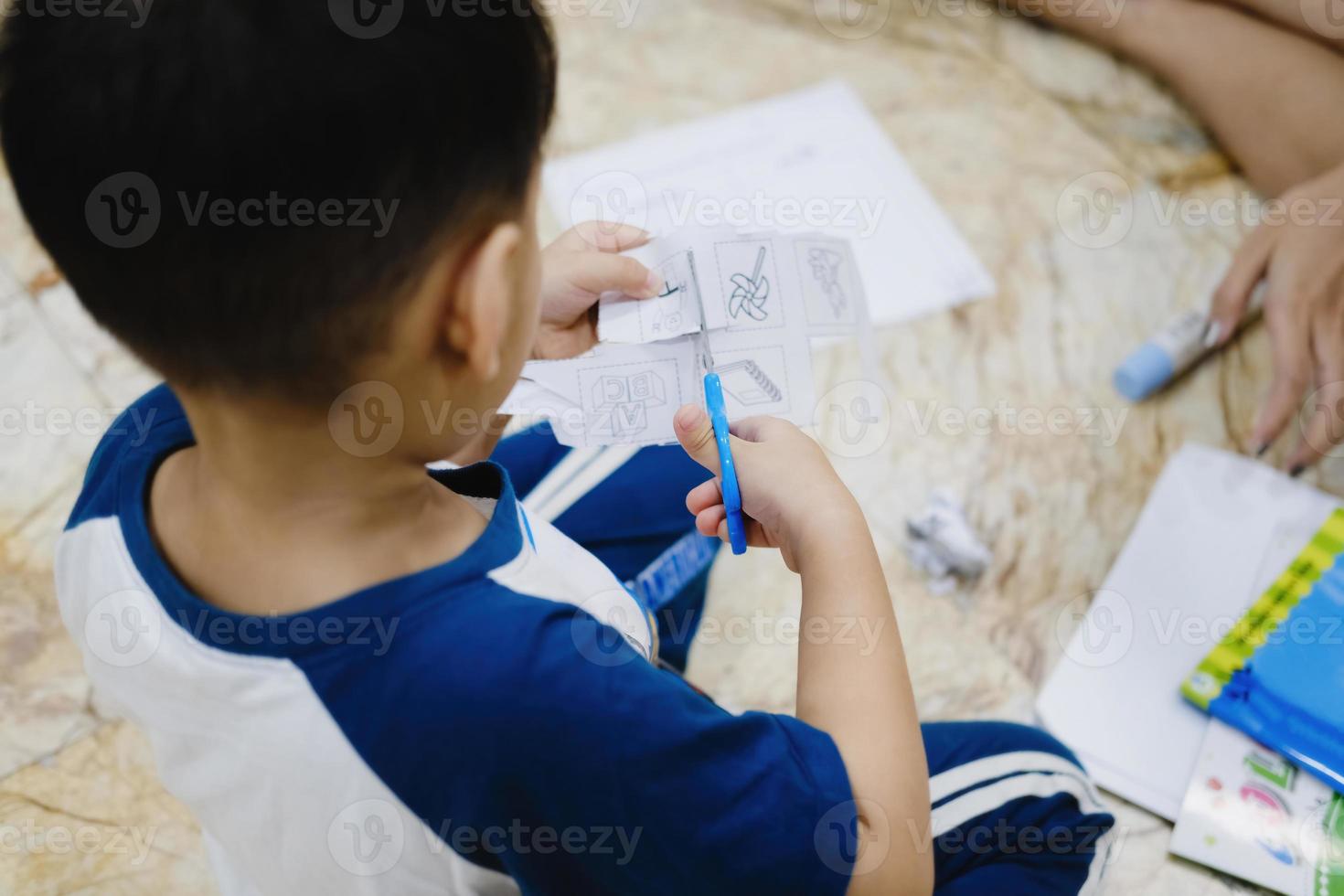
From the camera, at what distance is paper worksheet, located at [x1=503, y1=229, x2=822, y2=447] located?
2.21 ft

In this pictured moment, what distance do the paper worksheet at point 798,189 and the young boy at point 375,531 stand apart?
0.57 metres

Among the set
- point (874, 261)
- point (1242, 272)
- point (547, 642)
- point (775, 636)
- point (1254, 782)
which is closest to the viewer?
point (547, 642)

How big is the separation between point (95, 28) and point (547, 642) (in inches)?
11.0

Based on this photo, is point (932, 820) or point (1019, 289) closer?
point (932, 820)

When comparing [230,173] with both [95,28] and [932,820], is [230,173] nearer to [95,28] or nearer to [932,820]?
[95,28]

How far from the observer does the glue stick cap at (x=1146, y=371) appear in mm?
1010

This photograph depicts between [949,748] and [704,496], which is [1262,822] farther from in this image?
[704,496]

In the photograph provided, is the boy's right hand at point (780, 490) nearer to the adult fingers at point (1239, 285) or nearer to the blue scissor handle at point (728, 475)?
the blue scissor handle at point (728, 475)

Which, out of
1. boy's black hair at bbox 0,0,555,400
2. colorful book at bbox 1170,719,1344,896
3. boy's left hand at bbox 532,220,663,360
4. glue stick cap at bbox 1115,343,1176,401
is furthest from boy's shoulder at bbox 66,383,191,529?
glue stick cap at bbox 1115,343,1176,401

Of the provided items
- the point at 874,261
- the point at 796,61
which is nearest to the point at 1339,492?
the point at 874,261

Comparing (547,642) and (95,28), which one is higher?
(95,28)

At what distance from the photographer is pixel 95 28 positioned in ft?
1.08

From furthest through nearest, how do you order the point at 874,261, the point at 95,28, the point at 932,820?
1. the point at 874,261
2. the point at 932,820
3. the point at 95,28

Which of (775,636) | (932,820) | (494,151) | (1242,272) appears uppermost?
(494,151)
